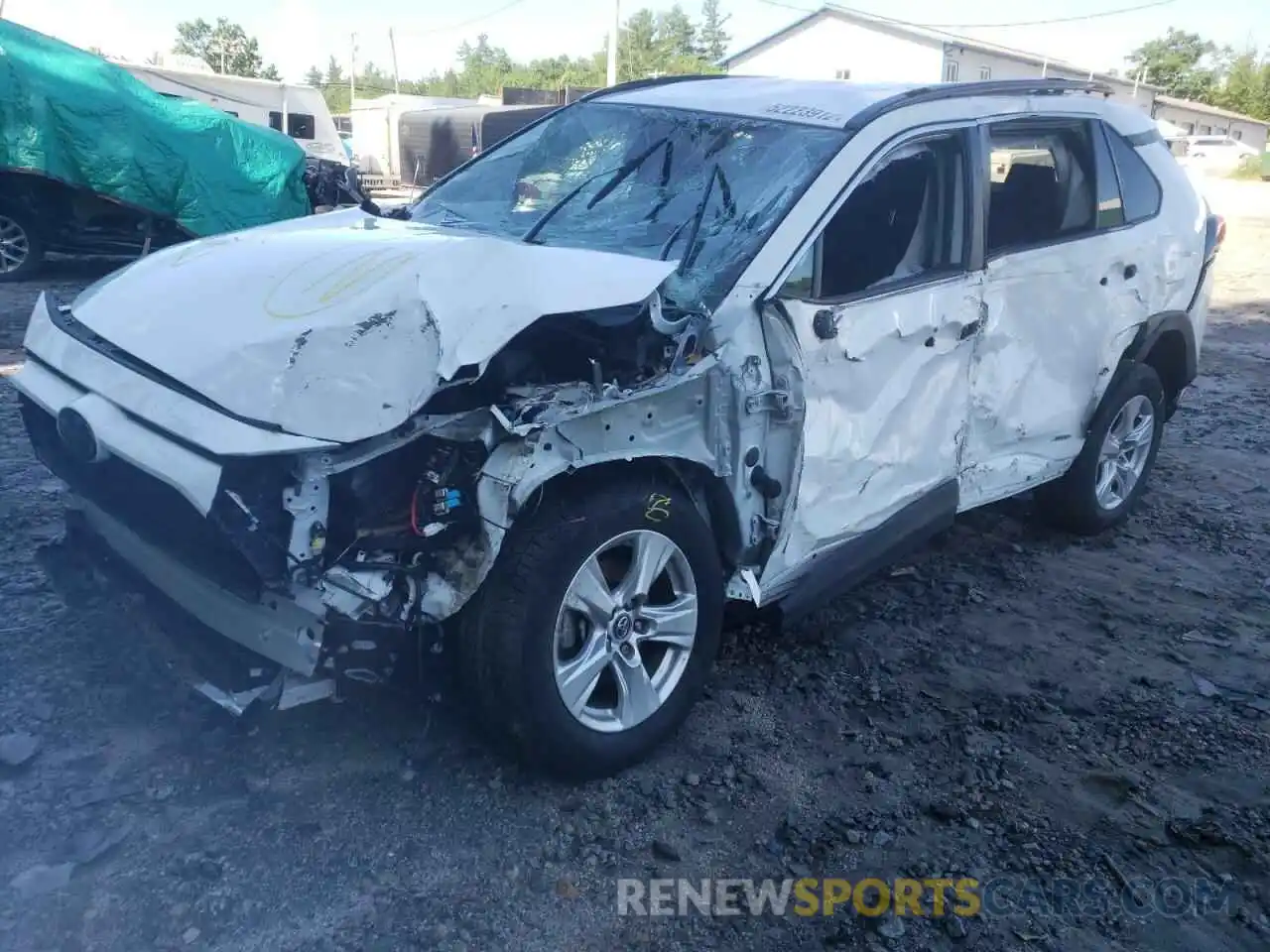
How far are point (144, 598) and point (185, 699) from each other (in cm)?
43

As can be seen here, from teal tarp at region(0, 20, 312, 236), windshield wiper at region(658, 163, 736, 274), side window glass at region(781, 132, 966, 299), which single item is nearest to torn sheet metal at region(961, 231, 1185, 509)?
side window glass at region(781, 132, 966, 299)

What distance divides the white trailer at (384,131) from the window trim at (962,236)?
23.1 m

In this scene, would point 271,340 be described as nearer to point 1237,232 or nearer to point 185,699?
point 185,699

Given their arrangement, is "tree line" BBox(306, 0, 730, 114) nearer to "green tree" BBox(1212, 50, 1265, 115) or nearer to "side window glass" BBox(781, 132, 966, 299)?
"green tree" BBox(1212, 50, 1265, 115)

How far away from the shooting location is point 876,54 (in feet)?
153

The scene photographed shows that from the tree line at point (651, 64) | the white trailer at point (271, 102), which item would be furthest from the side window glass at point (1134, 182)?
the tree line at point (651, 64)

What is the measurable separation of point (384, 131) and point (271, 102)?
8547 millimetres

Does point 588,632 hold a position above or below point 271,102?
below

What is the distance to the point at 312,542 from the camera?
2.64 meters

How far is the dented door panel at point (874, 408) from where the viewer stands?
341 cm

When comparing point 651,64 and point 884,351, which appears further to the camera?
point 651,64

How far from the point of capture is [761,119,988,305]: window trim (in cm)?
339

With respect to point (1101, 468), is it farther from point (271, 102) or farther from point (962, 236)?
point (271, 102)

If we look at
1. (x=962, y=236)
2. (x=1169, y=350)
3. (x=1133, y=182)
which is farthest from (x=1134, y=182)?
(x=962, y=236)
